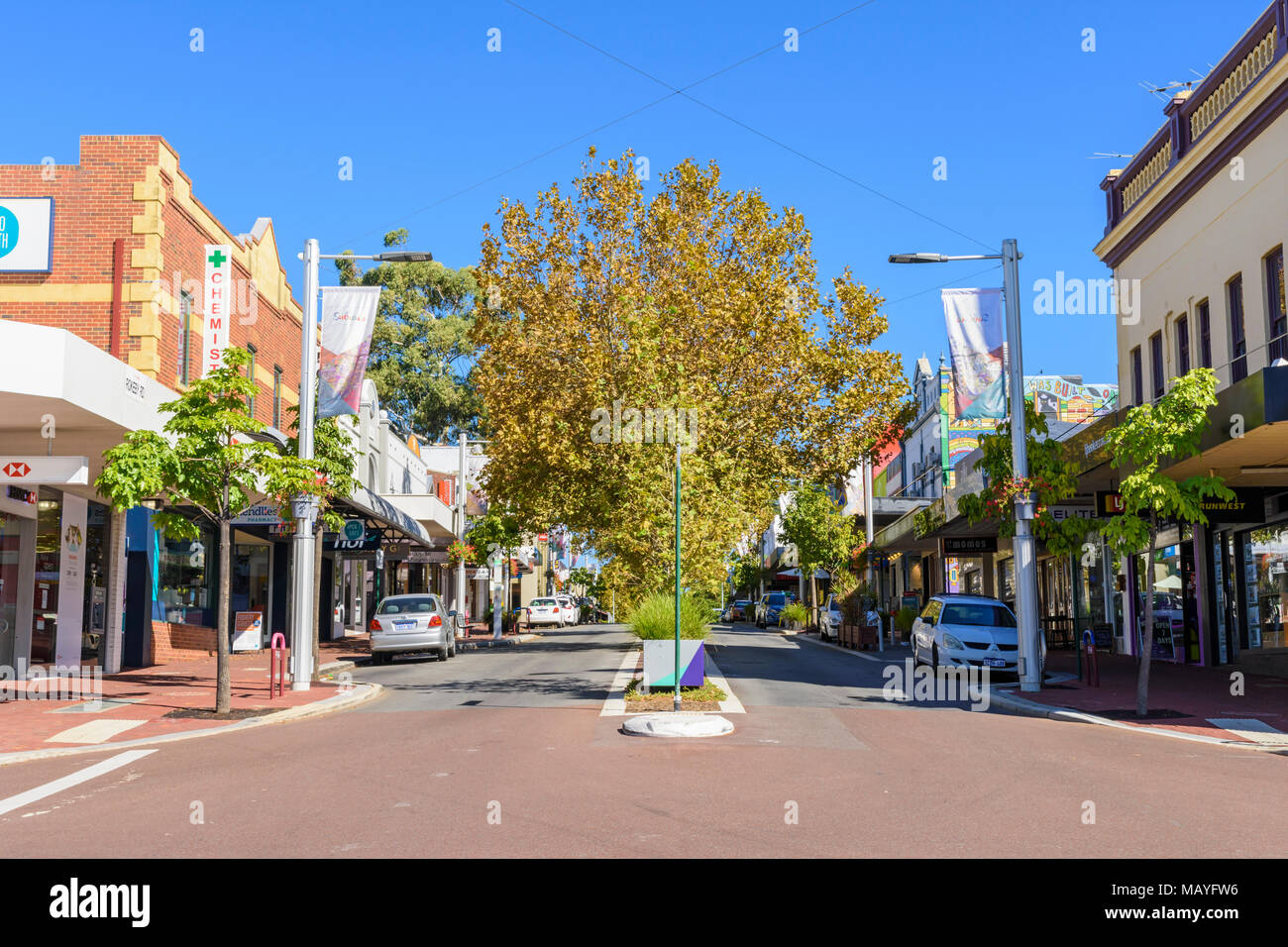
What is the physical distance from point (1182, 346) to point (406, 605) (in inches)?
717

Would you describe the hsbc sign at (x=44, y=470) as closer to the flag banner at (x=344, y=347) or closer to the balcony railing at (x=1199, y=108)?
the flag banner at (x=344, y=347)

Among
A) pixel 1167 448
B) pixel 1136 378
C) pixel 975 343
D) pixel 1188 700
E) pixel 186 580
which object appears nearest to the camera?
pixel 1167 448

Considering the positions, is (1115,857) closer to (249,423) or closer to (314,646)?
(249,423)

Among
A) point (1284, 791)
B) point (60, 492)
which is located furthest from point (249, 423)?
point (1284, 791)

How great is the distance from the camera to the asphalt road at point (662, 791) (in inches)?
300

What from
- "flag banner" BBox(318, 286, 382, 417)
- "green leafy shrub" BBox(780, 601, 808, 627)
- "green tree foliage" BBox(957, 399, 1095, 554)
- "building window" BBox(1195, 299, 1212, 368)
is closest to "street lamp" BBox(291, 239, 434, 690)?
"flag banner" BBox(318, 286, 382, 417)

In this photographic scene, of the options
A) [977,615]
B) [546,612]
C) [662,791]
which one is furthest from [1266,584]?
[546,612]

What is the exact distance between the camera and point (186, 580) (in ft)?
94.2

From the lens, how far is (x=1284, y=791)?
9.80m

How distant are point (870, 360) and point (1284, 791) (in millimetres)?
20559

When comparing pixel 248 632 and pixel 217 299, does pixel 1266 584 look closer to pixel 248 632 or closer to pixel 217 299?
pixel 217 299

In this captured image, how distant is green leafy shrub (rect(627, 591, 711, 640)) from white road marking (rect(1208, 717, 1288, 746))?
7075 millimetres

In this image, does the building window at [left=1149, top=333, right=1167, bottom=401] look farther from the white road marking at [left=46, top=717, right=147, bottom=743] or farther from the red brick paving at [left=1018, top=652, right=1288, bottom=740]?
the white road marking at [left=46, top=717, right=147, bottom=743]

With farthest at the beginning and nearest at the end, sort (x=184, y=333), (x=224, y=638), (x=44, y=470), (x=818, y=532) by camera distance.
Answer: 1. (x=818, y=532)
2. (x=184, y=333)
3. (x=44, y=470)
4. (x=224, y=638)
